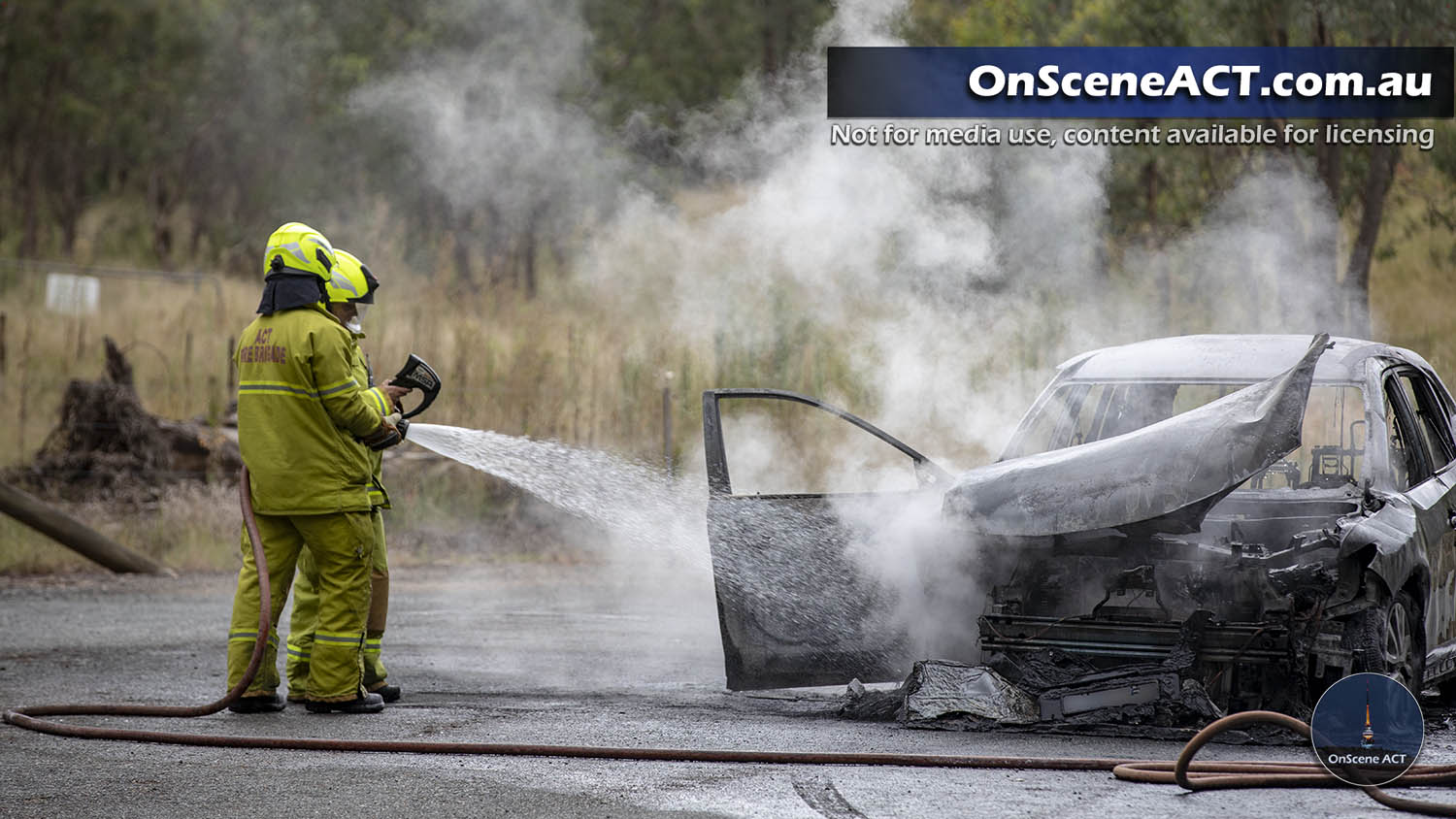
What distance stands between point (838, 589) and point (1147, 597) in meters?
1.27

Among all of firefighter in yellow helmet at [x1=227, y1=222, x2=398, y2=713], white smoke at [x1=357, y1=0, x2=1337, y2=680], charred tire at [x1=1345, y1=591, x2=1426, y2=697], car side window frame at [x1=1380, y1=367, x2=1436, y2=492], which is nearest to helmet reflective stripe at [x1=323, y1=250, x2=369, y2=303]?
firefighter in yellow helmet at [x1=227, y1=222, x2=398, y2=713]

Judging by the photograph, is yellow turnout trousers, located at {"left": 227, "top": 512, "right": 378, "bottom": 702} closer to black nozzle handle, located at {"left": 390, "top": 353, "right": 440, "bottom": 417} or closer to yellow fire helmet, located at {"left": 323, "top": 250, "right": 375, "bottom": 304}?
black nozzle handle, located at {"left": 390, "top": 353, "right": 440, "bottom": 417}

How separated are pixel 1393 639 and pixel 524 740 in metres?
3.43

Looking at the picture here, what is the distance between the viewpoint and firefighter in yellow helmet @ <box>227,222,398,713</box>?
6.93m

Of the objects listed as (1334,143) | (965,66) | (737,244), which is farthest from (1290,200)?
(737,244)

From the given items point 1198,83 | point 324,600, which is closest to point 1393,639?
point 324,600

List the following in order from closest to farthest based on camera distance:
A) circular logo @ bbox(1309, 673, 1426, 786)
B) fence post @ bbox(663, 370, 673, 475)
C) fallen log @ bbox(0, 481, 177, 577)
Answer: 1. circular logo @ bbox(1309, 673, 1426, 786)
2. fallen log @ bbox(0, 481, 177, 577)
3. fence post @ bbox(663, 370, 673, 475)

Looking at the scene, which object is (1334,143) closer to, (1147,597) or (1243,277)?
(1243,277)

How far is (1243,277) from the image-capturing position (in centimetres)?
1670

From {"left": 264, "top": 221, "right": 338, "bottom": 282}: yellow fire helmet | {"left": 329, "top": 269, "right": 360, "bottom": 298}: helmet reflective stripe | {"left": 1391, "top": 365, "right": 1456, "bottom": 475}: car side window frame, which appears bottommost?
{"left": 1391, "top": 365, "right": 1456, "bottom": 475}: car side window frame

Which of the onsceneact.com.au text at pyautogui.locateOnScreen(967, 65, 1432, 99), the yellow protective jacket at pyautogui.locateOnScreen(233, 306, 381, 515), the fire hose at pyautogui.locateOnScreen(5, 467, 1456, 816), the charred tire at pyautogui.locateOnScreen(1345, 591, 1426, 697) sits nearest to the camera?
the fire hose at pyautogui.locateOnScreen(5, 467, 1456, 816)

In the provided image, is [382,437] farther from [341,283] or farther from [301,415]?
[341,283]

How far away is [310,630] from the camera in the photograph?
744 cm

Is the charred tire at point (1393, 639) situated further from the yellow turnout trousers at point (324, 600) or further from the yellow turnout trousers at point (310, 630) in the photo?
the yellow turnout trousers at point (310, 630)
